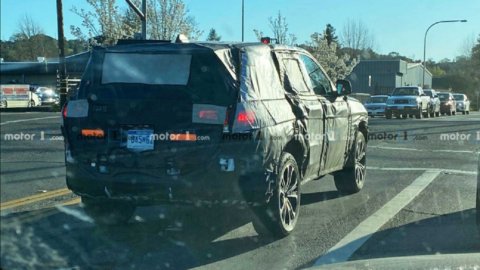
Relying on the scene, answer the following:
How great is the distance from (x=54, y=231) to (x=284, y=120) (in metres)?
2.57

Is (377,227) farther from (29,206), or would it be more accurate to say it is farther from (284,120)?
(29,206)

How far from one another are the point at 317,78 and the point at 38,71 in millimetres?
5112

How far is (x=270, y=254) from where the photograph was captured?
5.14 m

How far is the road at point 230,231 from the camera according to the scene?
4957 millimetres

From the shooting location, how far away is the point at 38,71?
973 cm

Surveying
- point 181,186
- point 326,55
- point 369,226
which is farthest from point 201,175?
point 326,55

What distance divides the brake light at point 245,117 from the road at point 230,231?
47.7 inches

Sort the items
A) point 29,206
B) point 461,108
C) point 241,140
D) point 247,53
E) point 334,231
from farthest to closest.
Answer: point 461,108 < point 29,206 < point 334,231 < point 247,53 < point 241,140

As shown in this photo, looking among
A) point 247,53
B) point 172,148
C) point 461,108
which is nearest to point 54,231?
point 172,148

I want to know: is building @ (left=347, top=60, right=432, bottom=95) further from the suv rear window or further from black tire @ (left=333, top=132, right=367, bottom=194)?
the suv rear window

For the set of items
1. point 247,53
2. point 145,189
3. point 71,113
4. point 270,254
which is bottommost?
point 270,254

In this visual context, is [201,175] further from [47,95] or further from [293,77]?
[47,95]

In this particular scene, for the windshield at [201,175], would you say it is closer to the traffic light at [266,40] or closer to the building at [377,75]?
the traffic light at [266,40]

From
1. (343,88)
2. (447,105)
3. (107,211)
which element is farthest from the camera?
(447,105)
